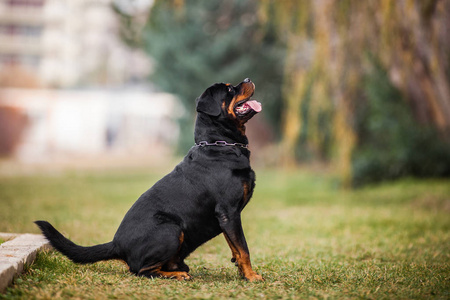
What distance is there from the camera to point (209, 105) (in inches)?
162

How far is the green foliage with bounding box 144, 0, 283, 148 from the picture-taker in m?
18.4

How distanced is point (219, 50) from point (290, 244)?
13.3m

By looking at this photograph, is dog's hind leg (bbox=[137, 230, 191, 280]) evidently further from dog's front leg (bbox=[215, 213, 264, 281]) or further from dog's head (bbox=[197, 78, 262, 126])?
dog's head (bbox=[197, 78, 262, 126])

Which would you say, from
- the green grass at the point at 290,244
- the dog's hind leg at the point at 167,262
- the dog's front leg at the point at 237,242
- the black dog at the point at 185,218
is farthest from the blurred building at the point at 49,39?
the dog's front leg at the point at 237,242

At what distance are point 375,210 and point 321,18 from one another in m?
3.36

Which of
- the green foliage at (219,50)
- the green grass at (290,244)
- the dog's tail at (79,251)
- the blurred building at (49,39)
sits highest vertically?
the blurred building at (49,39)

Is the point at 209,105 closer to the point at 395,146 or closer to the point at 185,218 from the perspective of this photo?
the point at 185,218

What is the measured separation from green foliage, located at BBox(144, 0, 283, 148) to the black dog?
14.5 meters

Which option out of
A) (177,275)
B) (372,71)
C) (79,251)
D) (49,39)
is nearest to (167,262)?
(177,275)

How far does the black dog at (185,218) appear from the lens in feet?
12.2

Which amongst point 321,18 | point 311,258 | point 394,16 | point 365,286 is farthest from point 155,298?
point 321,18

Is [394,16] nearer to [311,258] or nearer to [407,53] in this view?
[407,53]

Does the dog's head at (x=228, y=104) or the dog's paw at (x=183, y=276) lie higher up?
the dog's head at (x=228, y=104)

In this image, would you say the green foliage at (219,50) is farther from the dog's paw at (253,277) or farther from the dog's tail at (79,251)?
the dog's paw at (253,277)
